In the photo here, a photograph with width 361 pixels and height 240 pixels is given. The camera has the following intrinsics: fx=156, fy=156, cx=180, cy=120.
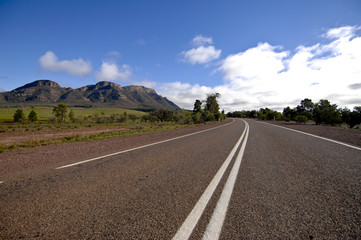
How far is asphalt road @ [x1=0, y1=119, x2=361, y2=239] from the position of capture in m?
1.72

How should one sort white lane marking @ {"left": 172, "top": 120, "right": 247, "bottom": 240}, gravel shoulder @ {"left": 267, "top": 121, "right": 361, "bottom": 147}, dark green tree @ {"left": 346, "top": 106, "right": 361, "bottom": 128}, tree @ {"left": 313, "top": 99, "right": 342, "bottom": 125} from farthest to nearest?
dark green tree @ {"left": 346, "top": 106, "right": 361, "bottom": 128} < tree @ {"left": 313, "top": 99, "right": 342, "bottom": 125} < gravel shoulder @ {"left": 267, "top": 121, "right": 361, "bottom": 147} < white lane marking @ {"left": 172, "top": 120, "right": 247, "bottom": 240}

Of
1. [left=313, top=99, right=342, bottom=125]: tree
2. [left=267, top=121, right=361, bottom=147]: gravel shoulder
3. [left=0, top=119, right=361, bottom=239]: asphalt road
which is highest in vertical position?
[left=313, top=99, right=342, bottom=125]: tree

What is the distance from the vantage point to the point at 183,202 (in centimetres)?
231

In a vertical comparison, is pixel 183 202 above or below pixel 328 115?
below

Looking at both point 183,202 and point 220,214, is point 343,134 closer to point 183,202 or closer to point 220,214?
point 220,214

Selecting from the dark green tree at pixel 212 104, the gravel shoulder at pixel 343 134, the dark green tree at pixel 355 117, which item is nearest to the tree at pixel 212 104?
the dark green tree at pixel 212 104

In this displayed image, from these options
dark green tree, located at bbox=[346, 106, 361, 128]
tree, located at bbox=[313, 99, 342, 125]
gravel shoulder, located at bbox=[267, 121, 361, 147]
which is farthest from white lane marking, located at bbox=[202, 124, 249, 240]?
dark green tree, located at bbox=[346, 106, 361, 128]

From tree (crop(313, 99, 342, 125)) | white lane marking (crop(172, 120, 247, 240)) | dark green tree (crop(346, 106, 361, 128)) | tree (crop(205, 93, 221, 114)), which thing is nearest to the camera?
white lane marking (crop(172, 120, 247, 240))

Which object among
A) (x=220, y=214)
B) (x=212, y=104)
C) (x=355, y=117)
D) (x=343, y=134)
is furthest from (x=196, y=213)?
(x=212, y=104)

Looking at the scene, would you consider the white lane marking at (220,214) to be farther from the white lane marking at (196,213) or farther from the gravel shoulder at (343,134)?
the gravel shoulder at (343,134)

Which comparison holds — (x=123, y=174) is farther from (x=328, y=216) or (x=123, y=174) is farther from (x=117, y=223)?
(x=328, y=216)

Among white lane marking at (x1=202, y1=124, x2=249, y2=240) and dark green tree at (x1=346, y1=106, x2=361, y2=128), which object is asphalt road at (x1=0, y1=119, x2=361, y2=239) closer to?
white lane marking at (x1=202, y1=124, x2=249, y2=240)

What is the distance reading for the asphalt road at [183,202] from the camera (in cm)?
172

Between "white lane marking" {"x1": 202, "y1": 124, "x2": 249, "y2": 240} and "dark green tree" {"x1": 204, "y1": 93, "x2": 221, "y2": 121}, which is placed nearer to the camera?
"white lane marking" {"x1": 202, "y1": 124, "x2": 249, "y2": 240}
